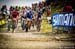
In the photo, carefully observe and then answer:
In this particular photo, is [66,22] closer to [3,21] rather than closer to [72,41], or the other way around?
[72,41]

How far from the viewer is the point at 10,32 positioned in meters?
2.28

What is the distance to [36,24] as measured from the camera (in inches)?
88.9

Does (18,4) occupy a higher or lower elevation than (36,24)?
higher

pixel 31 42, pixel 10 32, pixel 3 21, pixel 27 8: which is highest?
pixel 27 8

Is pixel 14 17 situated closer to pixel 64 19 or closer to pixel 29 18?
pixel 29 18

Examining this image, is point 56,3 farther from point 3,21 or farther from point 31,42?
point 3,21

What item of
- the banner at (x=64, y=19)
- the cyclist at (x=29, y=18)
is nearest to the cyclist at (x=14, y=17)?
the cyclist at (x=29, y=18)

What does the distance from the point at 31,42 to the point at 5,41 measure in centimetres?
35

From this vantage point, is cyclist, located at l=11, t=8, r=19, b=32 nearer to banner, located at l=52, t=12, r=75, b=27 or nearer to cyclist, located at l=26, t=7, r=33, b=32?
cyclist, located at l=26, t=7, r=33, b=32

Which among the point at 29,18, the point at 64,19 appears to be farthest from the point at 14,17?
the point at 64,19

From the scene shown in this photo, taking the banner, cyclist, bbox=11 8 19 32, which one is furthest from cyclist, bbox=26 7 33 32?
the banner

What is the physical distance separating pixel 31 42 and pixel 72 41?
0.55 m

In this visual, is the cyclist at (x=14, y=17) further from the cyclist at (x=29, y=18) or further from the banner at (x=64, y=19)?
the banner at (x=64, y=19)

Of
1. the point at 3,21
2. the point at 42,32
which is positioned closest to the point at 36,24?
the point at 42,32
